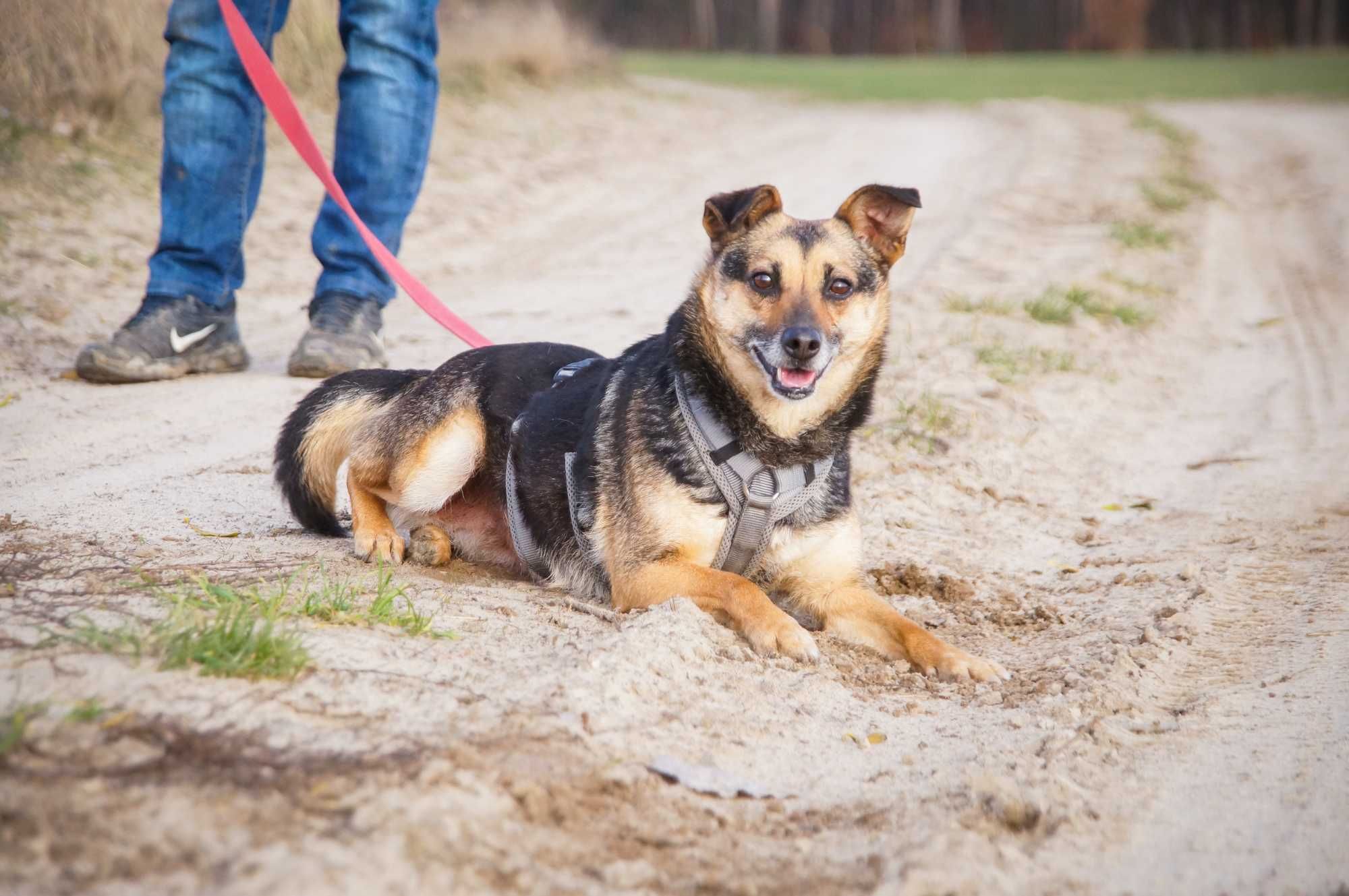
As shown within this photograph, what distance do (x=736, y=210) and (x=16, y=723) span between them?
9.07 ft

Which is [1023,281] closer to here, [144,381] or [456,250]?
[456,250]

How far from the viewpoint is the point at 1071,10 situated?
42531 mm

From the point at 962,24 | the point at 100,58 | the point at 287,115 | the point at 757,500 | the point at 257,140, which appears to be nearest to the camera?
the point at 757,500

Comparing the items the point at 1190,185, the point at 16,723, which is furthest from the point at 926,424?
the point at 1190,185

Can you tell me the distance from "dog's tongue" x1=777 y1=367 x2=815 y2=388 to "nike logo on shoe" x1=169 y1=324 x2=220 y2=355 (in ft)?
11.4

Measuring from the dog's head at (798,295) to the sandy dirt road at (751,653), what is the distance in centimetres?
83

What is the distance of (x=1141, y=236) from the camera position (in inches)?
418

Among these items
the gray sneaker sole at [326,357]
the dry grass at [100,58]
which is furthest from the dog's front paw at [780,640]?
the dry grass at [100,58]

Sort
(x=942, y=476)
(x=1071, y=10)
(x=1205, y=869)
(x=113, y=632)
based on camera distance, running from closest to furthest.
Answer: (x=1205, y=869), (x=113, y=632), (x=942, y=476), (x=1071, y=10)

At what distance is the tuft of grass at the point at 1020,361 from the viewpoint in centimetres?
678

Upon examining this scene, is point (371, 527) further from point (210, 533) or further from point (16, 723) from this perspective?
point (16, 723)

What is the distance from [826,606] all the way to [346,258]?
138 inches

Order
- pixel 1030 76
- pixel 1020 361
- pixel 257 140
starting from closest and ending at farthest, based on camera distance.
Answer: pixel 257 140 → pixel 1020 361 → pixel 1030 76

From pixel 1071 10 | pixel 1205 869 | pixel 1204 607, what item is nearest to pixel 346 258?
pixel 1204 607
